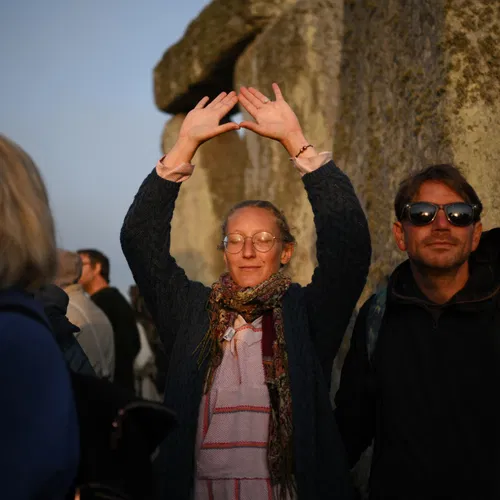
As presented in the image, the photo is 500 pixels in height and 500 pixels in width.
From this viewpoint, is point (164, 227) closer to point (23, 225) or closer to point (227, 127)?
point (227, 127)

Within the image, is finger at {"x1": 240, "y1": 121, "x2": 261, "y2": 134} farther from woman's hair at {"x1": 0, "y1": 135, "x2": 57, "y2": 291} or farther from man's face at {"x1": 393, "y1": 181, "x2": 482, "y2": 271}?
woman's hair at {"x1": 0, "y1": 135, "x2": 57, "y2": 291}

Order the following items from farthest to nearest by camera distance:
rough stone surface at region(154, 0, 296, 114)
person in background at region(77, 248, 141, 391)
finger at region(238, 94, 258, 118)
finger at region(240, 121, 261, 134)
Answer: rough stone surface at region(154, 0, 296, 114), person in background at region(77, 248, 141, 391), finger at region(238, 94, 258, 118), finger at region(240, 121, 261, 134)

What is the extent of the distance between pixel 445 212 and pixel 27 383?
57.7 inches

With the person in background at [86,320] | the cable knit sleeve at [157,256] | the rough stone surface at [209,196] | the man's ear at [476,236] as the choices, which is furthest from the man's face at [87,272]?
the man's ear at [476,236]

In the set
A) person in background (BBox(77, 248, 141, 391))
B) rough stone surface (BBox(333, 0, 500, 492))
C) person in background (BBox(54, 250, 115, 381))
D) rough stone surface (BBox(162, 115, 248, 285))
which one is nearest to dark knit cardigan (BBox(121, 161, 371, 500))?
rough stone surface (BBox(333, 0, 500, 492))

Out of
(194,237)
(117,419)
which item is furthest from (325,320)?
(194,237)

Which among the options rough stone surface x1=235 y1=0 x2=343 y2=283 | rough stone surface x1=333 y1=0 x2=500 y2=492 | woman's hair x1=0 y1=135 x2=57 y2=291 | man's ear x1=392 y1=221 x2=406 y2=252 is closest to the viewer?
woman's hair x1=0 y1=135 x2=57 y2=291

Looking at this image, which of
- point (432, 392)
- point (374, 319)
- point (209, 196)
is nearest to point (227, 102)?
point (374, 319)

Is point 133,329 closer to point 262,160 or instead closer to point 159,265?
point 262,160

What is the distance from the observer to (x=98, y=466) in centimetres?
128

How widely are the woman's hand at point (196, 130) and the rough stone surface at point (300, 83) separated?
7.83 ft

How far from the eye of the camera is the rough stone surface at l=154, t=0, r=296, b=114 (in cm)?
555

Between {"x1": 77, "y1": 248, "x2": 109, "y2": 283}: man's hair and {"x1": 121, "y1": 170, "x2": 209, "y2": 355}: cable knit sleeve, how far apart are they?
130 inches

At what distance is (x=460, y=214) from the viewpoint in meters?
2.27
